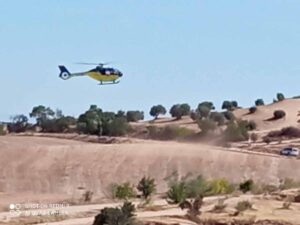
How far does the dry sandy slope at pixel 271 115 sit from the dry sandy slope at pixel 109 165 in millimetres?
44617

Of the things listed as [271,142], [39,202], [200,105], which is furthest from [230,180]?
[200,105]

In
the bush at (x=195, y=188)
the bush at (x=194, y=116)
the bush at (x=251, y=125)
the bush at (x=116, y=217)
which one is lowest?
the bush at (x=116, y=217)

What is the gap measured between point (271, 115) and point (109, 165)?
6775 centimetres

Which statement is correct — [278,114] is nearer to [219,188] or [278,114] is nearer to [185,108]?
[185,108]

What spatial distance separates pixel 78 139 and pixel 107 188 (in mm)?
38233

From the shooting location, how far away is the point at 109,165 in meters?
82.2

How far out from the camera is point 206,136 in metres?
114

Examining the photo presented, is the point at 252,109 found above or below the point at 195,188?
above

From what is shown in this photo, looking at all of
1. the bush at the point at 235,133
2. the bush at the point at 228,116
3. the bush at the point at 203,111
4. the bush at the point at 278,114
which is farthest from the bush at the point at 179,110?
the bush at the point at 235,133

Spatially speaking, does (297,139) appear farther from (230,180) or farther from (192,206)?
(192,206)

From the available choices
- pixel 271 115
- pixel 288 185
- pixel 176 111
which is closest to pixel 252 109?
pixel 271 115

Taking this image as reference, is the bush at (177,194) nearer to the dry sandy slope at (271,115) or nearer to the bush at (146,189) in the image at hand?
the bush at (146,189)

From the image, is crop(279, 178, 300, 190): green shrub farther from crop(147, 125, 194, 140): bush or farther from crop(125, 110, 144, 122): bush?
crop(125, 110, 144, 122): bush

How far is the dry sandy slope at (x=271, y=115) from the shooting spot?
449 feet
